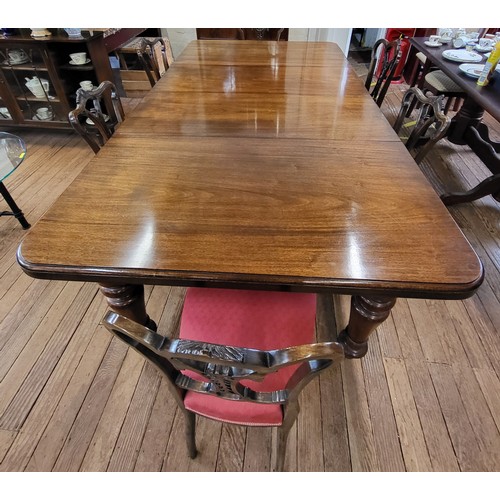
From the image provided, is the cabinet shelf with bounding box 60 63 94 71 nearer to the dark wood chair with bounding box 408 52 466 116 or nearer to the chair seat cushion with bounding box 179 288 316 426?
the chair seat cushion with bounding box 179 288 316 426

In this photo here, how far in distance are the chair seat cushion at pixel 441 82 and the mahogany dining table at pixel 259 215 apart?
5.39ft

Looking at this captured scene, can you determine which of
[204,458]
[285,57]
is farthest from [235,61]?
[204,458]

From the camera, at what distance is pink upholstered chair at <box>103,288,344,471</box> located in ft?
1.69

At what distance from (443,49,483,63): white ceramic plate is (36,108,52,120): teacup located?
330 centimetres

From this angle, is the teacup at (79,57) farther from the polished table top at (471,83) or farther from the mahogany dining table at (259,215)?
the polished table top at (471,83)

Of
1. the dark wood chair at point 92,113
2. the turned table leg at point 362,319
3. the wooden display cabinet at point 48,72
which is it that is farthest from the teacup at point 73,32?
the turned table leg at point 362,319

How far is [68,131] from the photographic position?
295cm

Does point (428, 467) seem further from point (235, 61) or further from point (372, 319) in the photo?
point (235, 61)

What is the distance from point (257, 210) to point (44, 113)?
2893 millimetres

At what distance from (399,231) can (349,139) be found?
531 mm

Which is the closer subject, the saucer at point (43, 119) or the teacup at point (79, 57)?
the teacup at point (79, 57)

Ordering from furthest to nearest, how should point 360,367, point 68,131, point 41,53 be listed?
point 68,131 → point 41,53 → point 360,367

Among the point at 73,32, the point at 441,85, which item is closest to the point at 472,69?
the point at 441,85

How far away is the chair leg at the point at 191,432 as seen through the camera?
97 cm
